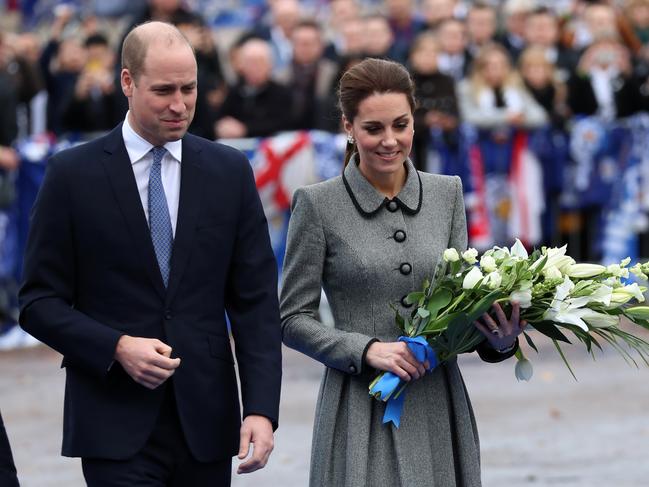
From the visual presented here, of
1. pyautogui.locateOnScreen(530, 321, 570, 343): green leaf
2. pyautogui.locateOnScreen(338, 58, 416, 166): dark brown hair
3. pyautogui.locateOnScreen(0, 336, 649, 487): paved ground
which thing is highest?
pyautogui.locateOnScreen(338, 58, 416, 166): dark brown hair

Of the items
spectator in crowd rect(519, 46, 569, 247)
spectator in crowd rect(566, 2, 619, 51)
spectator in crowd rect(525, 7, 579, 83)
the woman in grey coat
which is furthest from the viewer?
spectator in crowd rect(566, 2, 619, 51)

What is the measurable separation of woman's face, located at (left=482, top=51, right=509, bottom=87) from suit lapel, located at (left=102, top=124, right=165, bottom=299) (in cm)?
959

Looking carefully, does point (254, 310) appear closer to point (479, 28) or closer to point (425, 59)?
point (425, 59)

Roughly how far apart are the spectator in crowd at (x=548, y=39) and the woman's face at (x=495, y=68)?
850 mm

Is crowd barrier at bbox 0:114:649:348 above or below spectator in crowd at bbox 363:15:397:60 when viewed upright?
below

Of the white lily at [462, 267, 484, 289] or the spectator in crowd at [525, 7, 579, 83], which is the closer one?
the white lily at [462, 267, 484, 289]

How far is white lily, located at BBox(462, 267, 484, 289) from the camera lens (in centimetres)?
462

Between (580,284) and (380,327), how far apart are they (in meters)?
0.66

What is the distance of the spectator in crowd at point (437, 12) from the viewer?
15.0 meters

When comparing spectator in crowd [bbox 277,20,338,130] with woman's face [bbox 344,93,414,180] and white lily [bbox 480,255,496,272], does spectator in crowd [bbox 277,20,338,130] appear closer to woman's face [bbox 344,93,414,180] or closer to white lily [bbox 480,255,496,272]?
woman's face [bbox 344,93,414,180]

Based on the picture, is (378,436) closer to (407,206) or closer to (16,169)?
(407,206)

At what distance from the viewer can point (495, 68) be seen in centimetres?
1392

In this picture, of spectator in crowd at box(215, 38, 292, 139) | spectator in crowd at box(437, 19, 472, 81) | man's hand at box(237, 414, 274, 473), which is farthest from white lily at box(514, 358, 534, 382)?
spectator in crowd at box(437, 19, 472, 81)

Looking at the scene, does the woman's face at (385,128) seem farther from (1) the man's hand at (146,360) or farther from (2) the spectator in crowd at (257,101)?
(2) the spectator in crowd at (257,101)
